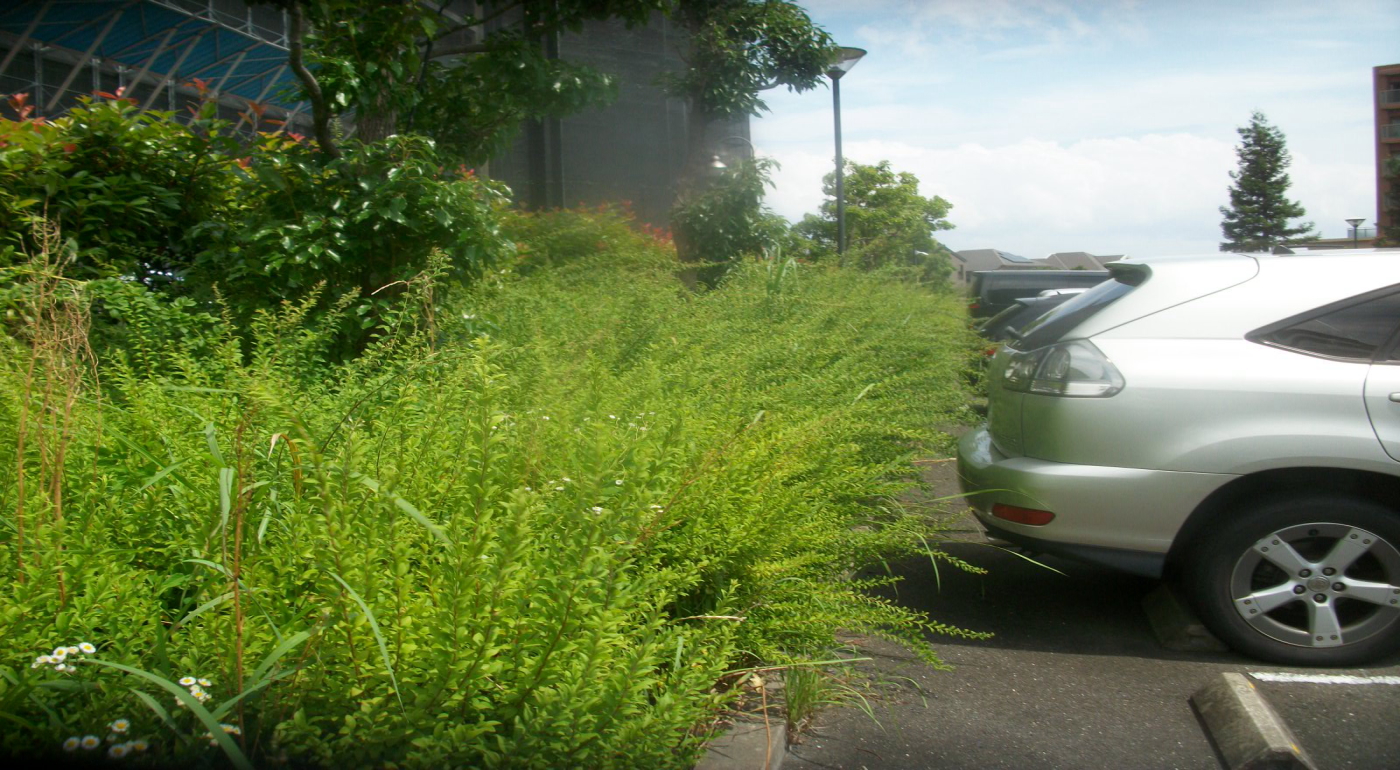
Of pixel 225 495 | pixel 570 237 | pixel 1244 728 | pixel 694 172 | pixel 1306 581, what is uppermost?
pixel 694 172

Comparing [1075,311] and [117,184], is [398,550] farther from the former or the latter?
[117,184]

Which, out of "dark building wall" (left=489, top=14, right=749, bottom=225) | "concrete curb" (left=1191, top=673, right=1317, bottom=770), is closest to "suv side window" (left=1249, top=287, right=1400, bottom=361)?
"concrete curb" (left=1191, top=673, right=1317, bottom=770)

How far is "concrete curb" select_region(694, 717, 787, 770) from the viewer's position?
9.77 ft

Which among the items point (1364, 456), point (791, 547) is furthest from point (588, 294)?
point (1364, 456)

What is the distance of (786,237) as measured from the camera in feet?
52.3

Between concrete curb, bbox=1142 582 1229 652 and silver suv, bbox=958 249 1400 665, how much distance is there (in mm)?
171

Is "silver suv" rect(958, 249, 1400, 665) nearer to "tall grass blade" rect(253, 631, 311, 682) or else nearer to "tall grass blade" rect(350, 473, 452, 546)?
"tall grass blade" rect(350, 473, 452, 546)

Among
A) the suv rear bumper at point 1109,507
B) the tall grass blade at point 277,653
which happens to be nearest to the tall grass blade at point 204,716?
the tall grass blade at point 277,653

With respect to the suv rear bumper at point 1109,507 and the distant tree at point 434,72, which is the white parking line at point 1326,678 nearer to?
the suv rear bumper at point 1109,507

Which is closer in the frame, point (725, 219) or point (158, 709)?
point (158, 709)

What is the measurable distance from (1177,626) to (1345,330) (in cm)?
133

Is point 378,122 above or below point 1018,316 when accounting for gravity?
above

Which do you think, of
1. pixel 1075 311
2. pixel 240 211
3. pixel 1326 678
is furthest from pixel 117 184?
pixel 1326 678

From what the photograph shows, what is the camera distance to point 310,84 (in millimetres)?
6066
